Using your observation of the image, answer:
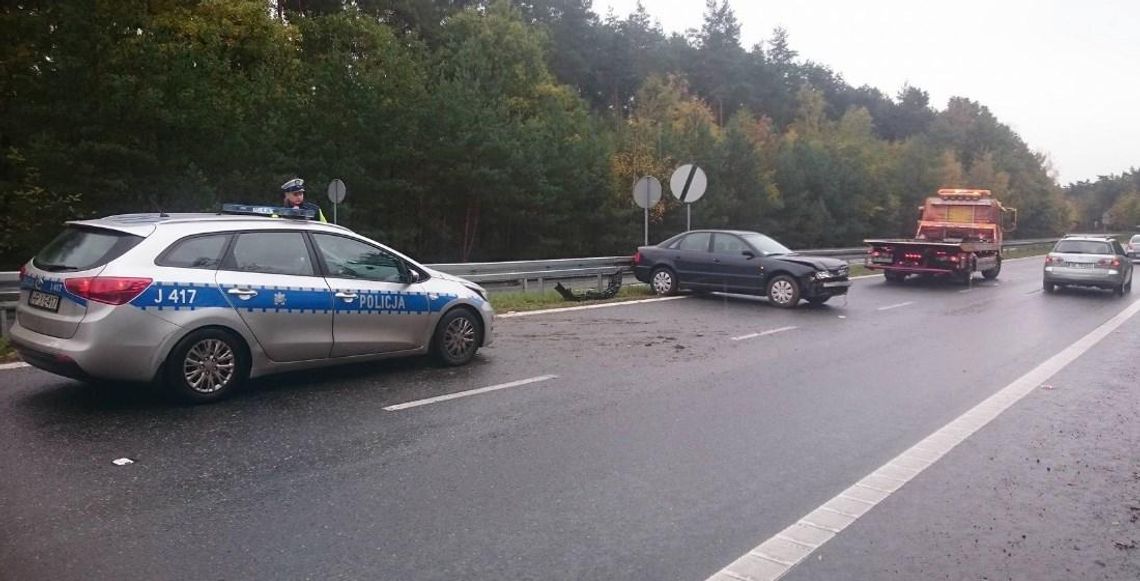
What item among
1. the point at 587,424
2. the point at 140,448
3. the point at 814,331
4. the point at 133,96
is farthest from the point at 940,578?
the point at 133,96

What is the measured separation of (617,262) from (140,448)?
14.0 m

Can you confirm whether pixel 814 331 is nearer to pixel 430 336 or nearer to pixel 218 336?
pixel 430 336

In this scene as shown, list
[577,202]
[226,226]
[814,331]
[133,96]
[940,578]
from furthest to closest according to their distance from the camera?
[577,202], [133,96], [814,331], [226,226], [940,578]

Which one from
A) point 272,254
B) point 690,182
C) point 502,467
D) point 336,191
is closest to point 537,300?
point 690,182

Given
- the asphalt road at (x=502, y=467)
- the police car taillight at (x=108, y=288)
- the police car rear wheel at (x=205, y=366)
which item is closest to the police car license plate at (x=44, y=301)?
the police car taillight at (x=108, y=288)

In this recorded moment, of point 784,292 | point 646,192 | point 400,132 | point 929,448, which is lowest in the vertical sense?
point 929,448

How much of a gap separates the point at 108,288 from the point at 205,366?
0.94 m

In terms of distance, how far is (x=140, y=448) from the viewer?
18.0ft

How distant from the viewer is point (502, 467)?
5.40m

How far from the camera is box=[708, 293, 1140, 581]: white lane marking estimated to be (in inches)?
156

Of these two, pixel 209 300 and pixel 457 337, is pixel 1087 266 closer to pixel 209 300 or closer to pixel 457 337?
pixel 457 337

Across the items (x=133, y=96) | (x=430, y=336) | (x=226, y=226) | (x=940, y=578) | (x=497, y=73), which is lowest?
(x=940, y=578)

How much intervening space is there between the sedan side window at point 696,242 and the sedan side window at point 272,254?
10.7m

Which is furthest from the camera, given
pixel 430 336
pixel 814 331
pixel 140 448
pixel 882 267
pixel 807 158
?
pixel 807 158
